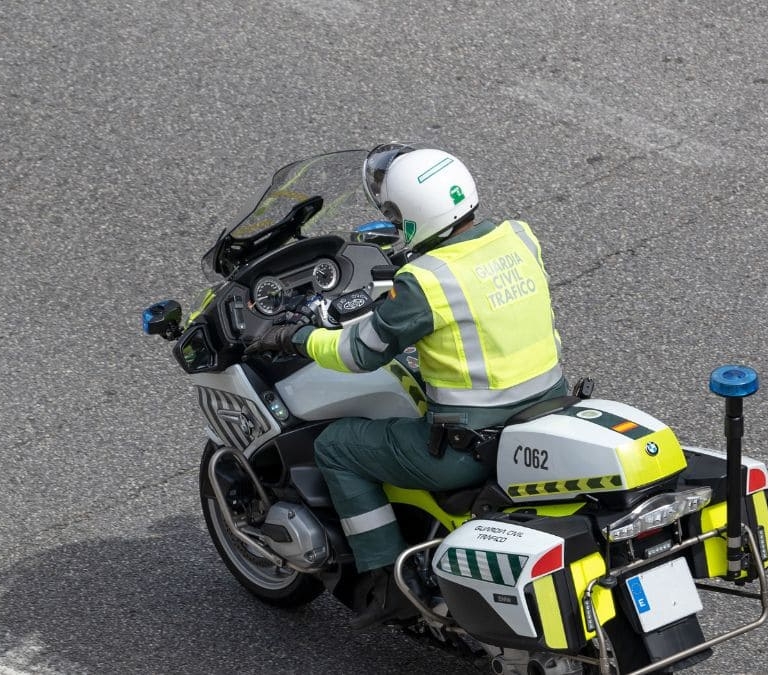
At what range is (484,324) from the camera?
154 inches

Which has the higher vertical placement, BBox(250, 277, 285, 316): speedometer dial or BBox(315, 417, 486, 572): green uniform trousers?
BBox(250, 277, 285, 316): speedometer dial

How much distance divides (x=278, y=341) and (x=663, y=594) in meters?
1.38

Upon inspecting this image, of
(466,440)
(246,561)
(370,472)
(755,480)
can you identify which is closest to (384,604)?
(370,472)

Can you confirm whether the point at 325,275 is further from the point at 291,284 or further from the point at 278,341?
the point at 278,341

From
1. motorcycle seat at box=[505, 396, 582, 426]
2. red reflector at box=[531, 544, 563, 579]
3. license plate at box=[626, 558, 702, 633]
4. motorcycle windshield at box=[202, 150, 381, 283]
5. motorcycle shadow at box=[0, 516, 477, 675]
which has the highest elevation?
motorcycle windshield at box=[202, 150, 381, 283]

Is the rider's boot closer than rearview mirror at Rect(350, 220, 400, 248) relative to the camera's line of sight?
Yes

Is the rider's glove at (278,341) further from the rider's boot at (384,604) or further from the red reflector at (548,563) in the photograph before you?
the red reflector at (548,563)

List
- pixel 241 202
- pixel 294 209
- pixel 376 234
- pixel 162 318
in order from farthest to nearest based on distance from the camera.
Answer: pixel 241 202
pixel 376 234
pixel 294 209
pixel 162 318

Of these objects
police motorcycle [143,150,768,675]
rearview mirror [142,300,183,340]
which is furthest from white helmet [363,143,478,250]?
rearview mirror [142,300,183,340]

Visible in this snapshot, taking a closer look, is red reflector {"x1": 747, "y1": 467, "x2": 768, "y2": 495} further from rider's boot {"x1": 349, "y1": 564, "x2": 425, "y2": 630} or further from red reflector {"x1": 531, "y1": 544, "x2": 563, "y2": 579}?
rider's boot {"x1": 349, "y1": 564, "x2": 425, "y2": 630}

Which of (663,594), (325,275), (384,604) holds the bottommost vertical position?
(384,604)

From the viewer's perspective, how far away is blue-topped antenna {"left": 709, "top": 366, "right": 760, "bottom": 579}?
11.5 ft

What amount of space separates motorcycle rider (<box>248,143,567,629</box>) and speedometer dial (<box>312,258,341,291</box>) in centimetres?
53

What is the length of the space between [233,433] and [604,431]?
5.00 feet
